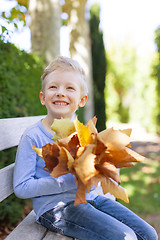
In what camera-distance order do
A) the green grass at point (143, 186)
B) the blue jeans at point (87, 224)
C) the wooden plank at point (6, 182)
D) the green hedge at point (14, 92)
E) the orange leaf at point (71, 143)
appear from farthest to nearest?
the green grass at point (143, 186) → the green hedge at point (14, 92) → the wooden plank at point (6, 182) → the blue jeans at point (87, 224) → the orange leaf at point (71, 143)

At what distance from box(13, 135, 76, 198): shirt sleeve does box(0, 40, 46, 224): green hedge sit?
858mm

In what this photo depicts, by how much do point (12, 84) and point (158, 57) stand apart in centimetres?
1037

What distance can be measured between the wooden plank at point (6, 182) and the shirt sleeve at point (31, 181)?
0.12 m

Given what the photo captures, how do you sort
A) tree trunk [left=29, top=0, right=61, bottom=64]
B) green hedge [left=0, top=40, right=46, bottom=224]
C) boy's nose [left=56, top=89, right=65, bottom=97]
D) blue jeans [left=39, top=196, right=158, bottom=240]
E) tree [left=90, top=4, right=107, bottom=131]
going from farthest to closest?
1. tree [left=90, top=4, right=107, bottom=131]
2. tree trunk [left=29, top=0, right=61, bottom=64]
3. green hedge [left=0, top=40, right=46, bottom=224]
4. boy's nose [left=56, top=89, right=65, bottom=97]
5. blue jeans [left=39, top=196, right=158, bottom=240]

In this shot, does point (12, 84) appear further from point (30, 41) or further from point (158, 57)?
point (158, 57)

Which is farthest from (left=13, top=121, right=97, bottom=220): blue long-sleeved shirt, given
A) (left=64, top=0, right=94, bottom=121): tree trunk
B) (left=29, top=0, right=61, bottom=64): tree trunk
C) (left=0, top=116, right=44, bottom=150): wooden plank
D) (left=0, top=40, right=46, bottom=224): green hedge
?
(left=64, top=0, right=94, bottom=121): tree trunk

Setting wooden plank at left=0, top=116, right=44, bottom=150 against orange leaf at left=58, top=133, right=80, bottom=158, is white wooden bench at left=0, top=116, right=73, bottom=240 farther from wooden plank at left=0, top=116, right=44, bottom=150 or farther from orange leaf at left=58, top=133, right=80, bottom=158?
orange leaf at left=58, top=133, right=80, bottom=158

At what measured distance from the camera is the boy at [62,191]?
1.52 metres

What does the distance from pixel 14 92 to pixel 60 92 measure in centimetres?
111

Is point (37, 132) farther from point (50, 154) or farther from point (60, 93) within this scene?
point (50, 154)

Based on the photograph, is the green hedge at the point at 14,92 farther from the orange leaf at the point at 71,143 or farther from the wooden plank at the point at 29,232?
the orange leaf at the point at 71,143

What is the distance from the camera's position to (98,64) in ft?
31.8

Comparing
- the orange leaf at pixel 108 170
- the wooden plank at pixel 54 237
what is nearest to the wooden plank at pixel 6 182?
the wooden plank at pixel 54 237

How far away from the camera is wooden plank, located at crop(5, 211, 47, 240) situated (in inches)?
61.1
